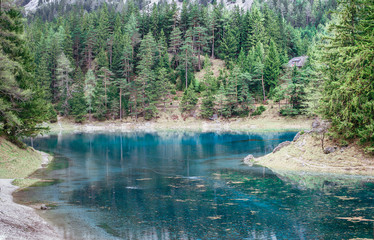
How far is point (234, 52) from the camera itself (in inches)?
4055

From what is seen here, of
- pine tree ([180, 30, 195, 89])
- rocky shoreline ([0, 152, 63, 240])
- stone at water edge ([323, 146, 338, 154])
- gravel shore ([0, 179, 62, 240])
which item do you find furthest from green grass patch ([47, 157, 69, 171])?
pine tree ([180, 30, 195, 89])

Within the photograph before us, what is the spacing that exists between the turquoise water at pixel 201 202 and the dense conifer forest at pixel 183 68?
8027mm

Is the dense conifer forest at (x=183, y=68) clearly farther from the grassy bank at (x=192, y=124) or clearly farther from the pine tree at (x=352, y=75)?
the grassy bank at (x=192, y=124)

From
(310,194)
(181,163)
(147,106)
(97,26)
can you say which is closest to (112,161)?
(181,163)

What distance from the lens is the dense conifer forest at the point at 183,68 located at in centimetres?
2929

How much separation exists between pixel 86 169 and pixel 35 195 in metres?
11.1

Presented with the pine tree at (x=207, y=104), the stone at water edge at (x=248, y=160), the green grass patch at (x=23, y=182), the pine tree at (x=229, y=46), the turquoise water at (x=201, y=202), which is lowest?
the stone at water edge at (x=248, y=160)

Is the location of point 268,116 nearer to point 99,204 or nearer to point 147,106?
point 147,106

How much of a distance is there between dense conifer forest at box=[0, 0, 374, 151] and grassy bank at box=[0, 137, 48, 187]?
253 centimetres

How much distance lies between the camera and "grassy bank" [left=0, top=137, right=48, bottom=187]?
25.2 m

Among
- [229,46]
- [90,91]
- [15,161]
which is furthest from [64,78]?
[15,161]

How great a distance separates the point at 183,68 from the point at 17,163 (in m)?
71.9

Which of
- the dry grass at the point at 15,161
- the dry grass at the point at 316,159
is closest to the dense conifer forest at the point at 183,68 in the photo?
the dry grass at the point at 316,159

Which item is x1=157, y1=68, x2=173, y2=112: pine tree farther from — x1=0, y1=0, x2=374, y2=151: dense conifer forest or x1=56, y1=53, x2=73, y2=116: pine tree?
x1=56, y1=53, x2=73, y2=116: pine tree
